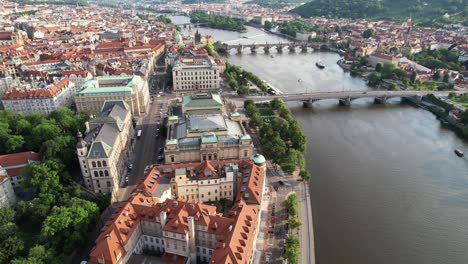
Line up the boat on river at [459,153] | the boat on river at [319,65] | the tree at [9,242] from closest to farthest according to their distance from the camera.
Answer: the tree at [9,242]
the boat on river at [459,153]
the boat on river at [319,65]

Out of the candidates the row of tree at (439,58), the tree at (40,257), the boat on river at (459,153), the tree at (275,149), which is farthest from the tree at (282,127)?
the row of tree at (439,58)

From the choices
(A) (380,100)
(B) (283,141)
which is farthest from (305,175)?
(A) (380,100)

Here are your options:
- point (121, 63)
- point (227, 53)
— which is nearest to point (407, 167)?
point (121, 63)

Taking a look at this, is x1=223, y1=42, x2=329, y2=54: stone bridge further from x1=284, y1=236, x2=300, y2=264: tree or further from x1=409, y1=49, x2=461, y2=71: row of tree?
x1=284, y1=236, x2=300, y2=264: tree

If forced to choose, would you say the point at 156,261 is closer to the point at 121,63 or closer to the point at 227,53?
the point at 121,63

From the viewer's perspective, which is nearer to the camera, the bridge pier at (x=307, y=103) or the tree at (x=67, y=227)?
the tree at (x=67, y=227)

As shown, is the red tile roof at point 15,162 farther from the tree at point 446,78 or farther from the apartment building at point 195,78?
the tree at point 446,78

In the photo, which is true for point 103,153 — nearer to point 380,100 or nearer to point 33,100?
point 33,100
